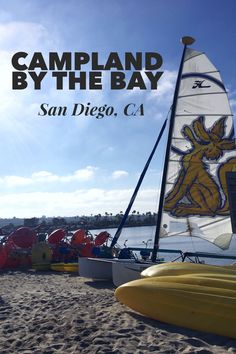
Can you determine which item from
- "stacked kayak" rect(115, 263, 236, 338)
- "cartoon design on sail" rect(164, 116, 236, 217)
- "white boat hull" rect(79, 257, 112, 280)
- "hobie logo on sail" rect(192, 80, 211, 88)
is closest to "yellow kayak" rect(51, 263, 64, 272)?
"white boat hull" rect(79, 257, 112, 280)

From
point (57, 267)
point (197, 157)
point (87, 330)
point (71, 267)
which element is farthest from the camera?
point (57, 267)

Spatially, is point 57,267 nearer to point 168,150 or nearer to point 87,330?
point 168,150

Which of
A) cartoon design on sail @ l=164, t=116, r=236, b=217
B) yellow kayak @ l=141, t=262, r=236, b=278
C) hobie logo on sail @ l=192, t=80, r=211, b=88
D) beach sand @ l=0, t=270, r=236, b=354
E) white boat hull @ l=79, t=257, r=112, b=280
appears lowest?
beach sand @ l=0, t=270, r=236, b=354

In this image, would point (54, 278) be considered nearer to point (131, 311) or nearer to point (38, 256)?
point (38, 256)

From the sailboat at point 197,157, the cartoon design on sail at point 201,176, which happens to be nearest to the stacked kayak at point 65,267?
the sailboat at point 197,157

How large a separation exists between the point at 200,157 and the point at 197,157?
12 centimetres

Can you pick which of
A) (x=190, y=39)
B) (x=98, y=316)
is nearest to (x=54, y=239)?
(x=190, y=39)

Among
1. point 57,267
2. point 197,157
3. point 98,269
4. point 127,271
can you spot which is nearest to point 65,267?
point 57,267

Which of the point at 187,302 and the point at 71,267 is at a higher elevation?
the point at 187,302

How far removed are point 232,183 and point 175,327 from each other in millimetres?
3423

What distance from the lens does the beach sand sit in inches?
281

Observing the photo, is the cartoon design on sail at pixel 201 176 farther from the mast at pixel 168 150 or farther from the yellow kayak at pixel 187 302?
the yellow kayak at pixel 187 302

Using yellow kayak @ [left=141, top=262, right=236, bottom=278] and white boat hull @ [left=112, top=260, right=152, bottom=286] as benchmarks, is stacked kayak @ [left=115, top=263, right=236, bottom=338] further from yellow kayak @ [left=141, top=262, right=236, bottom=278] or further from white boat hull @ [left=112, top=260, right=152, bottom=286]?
white boat hull @ [left=112, top=260, right=152, bottom=286]

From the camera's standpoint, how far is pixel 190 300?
8.28 m
